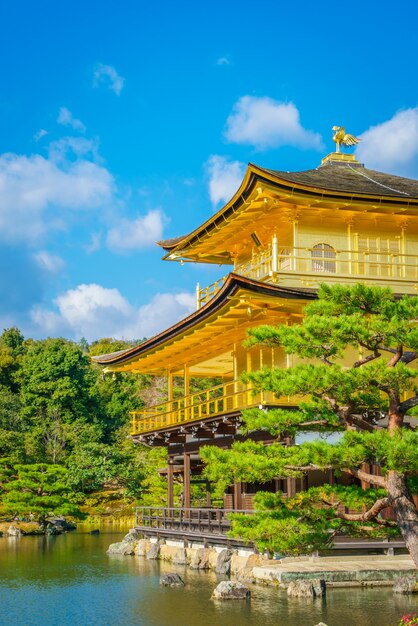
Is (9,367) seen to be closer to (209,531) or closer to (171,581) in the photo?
(209,531)

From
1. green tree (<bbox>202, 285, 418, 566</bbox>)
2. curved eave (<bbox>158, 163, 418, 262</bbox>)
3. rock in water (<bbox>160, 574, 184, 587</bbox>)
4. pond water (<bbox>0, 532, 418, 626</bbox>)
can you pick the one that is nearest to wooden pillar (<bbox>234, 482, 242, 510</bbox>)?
pond water (<bbox>0, 532, 418, 626</bbox>)

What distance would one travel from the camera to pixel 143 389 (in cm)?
5644

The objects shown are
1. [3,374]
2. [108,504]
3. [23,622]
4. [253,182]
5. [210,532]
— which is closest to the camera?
[23,622]

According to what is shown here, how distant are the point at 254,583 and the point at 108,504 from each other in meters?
25.6

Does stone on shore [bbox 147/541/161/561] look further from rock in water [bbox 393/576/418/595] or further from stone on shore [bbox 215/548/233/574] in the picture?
rock in water [bbox 393/576/418/595]

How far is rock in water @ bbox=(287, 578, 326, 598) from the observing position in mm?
14617

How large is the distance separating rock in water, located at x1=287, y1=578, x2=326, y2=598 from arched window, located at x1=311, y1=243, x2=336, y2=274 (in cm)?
769

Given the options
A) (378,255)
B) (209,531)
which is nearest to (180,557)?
(209,531)

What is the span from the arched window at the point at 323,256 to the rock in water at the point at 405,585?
7.59 m

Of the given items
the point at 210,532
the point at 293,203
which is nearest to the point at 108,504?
the point at 210,532

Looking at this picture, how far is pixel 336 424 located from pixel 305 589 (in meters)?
4.25

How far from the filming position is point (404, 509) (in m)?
10.7

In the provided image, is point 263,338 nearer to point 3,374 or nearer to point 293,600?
point 293,600

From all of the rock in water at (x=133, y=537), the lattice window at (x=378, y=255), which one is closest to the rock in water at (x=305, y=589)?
the lattice window at (x=378, y=255)
